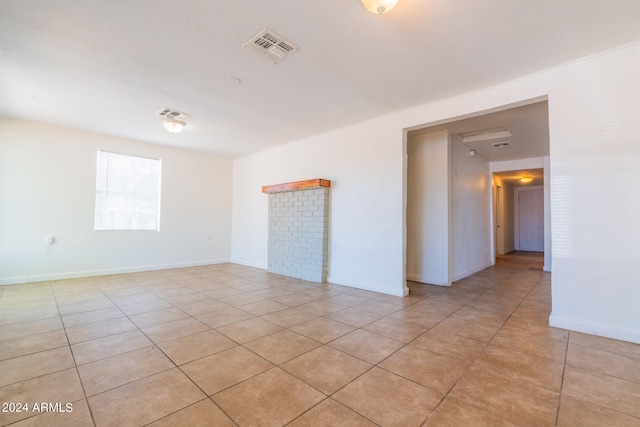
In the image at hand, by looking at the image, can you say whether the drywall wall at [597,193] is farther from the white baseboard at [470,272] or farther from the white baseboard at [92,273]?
the white baseboard at [92,273]

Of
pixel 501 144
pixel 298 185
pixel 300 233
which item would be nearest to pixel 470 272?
pixel 501 144

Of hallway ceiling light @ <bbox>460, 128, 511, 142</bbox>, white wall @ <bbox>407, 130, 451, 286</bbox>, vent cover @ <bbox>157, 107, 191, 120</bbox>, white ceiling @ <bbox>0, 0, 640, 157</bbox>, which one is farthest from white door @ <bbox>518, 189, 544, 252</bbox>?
vent cover @ <bbox>157, 107, 191, 120</bbox>

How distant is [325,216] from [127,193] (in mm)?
4521

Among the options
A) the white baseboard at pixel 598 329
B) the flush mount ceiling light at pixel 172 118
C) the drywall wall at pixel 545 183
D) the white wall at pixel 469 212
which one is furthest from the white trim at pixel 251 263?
the drywall wall at pixel 545 183

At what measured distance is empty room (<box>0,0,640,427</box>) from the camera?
1.81 meters

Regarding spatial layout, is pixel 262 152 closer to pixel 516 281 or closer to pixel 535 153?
pixel 516 281

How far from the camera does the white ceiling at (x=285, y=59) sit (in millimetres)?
2178

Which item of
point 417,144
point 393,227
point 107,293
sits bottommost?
point 107,293

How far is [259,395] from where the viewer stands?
172 cm

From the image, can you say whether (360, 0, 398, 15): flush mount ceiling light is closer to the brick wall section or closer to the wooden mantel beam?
the wooden mantel beam

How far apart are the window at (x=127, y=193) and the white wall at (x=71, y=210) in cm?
14

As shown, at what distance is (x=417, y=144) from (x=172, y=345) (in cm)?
502

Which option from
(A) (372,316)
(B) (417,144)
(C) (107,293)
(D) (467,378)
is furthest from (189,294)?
(B) (417,144)

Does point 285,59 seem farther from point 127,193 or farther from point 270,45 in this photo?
point 127,193
